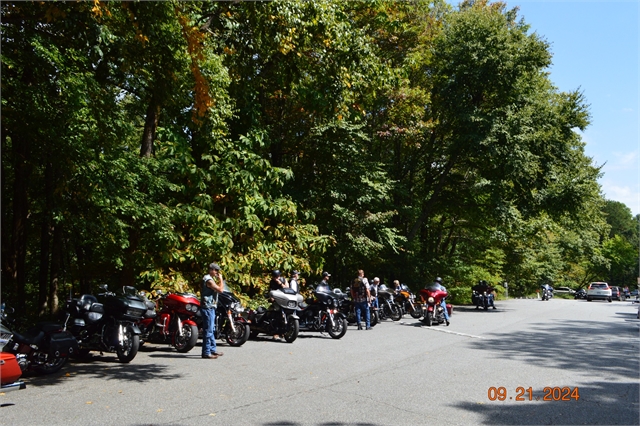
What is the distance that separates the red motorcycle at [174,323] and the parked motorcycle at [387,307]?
951cm

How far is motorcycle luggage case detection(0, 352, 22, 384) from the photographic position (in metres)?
6.28

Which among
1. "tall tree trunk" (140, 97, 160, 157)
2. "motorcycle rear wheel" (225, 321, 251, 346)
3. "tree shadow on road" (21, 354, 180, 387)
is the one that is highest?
"tall tree trunk" (140, 97, 160, 157)

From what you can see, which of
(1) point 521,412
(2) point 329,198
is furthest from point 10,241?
(1) point 521,412

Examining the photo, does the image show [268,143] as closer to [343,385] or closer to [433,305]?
[433,305]

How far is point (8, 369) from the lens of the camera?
6348mm

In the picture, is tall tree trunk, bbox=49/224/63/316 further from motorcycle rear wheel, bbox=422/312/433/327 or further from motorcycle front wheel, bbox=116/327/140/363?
motorcycle rear wheel, bbox=422/312/433/327

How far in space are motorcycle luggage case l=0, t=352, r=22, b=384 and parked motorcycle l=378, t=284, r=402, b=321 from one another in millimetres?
14175

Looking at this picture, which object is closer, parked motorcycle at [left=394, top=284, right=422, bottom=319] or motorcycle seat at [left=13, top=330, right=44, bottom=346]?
motorcycle seat at [left=13, top=330, right=44, bottom=346]

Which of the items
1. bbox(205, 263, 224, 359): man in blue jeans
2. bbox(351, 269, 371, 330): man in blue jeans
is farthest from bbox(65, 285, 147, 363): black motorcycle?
bbox(351, 269, 371, 330): man in blue jeans

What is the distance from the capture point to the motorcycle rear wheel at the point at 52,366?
8.38m

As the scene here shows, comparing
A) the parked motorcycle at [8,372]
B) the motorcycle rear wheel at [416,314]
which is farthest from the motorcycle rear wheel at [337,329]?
the parked motorcycle at [8,372]

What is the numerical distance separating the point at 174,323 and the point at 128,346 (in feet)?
5.57

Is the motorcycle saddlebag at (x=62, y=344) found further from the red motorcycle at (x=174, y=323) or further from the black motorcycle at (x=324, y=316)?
the black motorcycle at (x=324, y=316)

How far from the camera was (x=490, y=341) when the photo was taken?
42.2 feet
